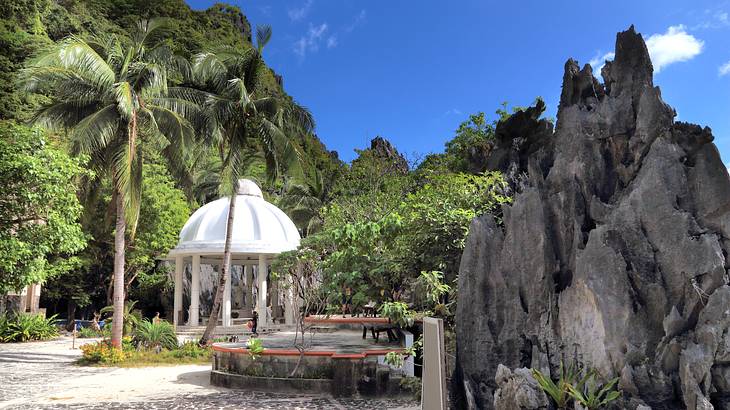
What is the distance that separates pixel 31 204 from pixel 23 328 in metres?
11.8

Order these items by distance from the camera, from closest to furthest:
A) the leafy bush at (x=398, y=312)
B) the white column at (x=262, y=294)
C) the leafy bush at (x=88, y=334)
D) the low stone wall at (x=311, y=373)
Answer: the leafy bush at (x=398, y=312)
the low stone wall at (x=311, y=373)
the white column at (x=262, y=294)
the leafy bush at (x=88, y=334)

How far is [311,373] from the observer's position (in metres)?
13.6

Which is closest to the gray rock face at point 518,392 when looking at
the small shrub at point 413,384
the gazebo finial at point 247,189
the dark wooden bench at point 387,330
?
the small shrub at point 413,384

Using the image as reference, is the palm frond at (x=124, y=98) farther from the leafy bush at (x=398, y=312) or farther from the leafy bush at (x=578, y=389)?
the leafy bush at (x=578, y=389)

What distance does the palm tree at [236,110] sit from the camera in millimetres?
21141

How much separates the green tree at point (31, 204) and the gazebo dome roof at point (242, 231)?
883 centimetres

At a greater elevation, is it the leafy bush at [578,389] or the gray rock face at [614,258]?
the gray rock face at [614,258]

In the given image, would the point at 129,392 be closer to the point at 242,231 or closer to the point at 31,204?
the point at 31,204

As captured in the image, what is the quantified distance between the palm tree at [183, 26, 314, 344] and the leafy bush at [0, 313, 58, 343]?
1107 cm

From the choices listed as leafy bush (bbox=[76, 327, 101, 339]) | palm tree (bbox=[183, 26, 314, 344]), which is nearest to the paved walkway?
palm tree (bbox=[183, 26, 314, 344])

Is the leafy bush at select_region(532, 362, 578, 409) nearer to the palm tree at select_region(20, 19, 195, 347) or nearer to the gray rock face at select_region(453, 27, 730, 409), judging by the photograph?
the gray rock face at select_region(453, 27, 730, 409)

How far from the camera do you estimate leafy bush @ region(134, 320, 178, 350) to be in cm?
2158

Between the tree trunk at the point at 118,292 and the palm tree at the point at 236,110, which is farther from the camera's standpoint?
the palm tree at the point at 236,110

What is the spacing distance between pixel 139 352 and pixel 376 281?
40.2ft
